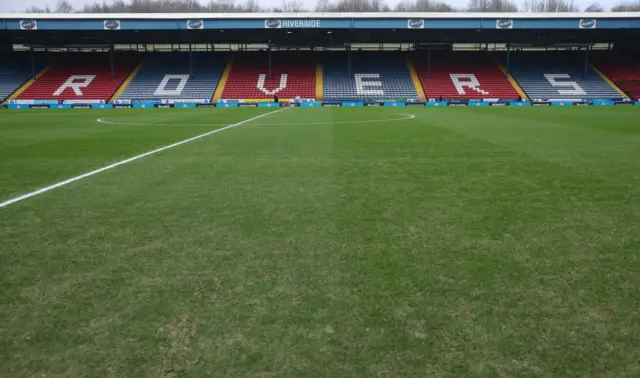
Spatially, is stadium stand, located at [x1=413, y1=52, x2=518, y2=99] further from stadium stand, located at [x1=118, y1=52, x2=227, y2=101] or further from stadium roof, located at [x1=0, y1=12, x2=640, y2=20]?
stadium stand, located at [x1=118, y1=52, x2=227, y2=101]

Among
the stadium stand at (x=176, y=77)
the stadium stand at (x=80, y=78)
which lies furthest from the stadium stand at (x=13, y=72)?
the stadium stand at (x=176, y=77)

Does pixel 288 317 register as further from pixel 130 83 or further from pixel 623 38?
pixel 623 38

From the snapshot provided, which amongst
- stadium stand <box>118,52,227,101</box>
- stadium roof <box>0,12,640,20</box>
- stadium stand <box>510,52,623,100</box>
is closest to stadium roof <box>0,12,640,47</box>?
stadium roof <box>0,12,640,20</box>

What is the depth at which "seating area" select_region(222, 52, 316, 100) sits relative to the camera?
143ft

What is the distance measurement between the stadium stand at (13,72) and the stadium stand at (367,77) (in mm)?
29009

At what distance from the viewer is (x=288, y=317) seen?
89.3 inches

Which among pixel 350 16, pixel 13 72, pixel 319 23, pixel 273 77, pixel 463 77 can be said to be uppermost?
pixel 350 16

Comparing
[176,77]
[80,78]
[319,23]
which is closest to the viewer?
[319,23]

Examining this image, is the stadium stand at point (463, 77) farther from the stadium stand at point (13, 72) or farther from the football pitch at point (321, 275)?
the football pitch at point (321, 275)

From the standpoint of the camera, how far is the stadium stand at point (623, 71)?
43219 millimetres

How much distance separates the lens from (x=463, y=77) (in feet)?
151

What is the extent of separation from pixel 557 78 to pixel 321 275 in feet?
162

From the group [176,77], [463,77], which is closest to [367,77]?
[463,77]

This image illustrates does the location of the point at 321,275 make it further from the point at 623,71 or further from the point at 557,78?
the point at 623,71
